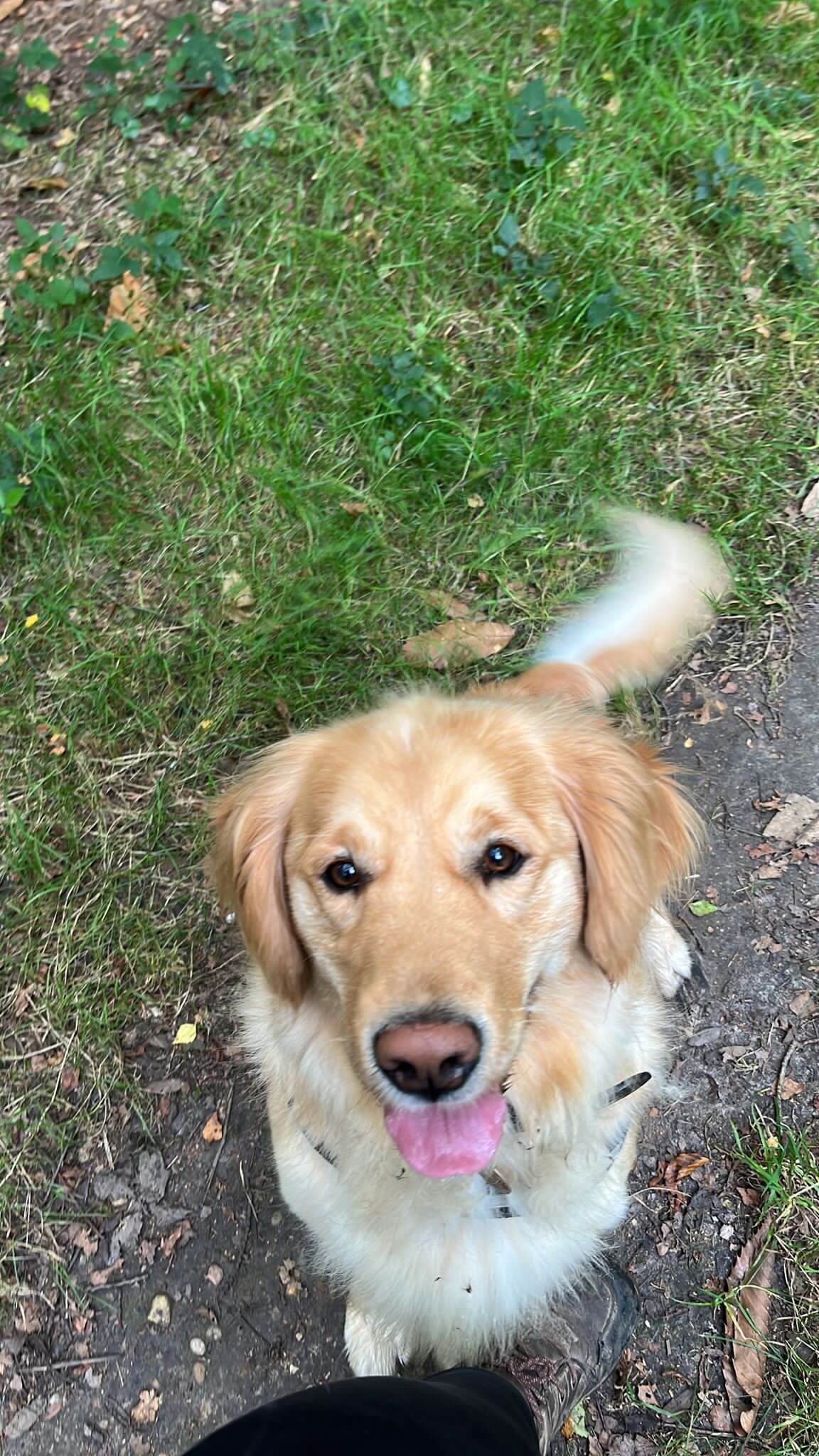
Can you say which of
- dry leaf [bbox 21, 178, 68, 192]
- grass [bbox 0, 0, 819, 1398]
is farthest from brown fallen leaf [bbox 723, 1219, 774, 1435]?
dry leaf [bbox 21, 178, 68, 192]

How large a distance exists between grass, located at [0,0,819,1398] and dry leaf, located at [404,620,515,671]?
2.2 inches

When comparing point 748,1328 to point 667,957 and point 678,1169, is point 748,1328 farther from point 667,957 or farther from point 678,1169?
point 667,957

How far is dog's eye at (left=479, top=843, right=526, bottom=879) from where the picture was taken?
69.3 inches

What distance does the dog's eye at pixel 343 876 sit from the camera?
1794 millimetres

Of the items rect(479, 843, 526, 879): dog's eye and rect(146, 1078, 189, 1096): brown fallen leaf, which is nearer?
rect(479, 843, 526, 879): dog's eye

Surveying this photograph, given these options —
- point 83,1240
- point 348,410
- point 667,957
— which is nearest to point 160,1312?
point 83,1240

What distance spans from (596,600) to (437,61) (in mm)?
2518

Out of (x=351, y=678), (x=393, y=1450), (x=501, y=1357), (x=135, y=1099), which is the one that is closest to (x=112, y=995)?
(x=135, y=1099)

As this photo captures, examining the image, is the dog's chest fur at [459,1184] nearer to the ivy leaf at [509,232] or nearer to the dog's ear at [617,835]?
the dog's ear at [617,835]

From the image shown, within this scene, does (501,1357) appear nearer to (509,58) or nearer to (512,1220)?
(512,1220)

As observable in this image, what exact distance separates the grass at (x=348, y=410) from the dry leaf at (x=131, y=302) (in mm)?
52

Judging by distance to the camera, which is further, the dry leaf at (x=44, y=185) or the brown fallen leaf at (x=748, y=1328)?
the dry leaf at (x=44, y=185)

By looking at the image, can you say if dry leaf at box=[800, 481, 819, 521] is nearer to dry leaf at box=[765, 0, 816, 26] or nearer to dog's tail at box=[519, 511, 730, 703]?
dog's tail at box=[519, 511, 730, 703]

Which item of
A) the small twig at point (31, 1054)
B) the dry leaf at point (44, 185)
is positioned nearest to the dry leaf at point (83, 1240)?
the small twig at point (31, 1054)
